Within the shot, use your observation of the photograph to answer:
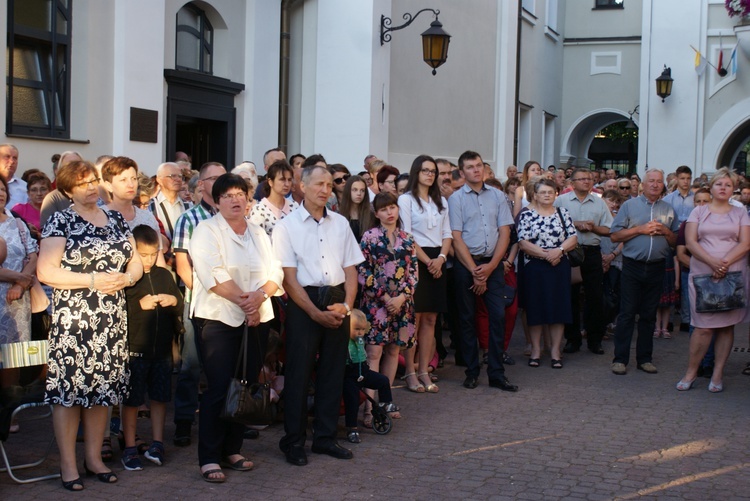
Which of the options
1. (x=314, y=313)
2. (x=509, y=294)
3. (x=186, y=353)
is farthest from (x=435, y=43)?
(x=314, y=313)

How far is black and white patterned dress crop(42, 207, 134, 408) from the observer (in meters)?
5.88

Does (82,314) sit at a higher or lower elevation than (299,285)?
lower

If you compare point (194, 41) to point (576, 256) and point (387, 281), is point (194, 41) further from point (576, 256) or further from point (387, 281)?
point (387, 281)

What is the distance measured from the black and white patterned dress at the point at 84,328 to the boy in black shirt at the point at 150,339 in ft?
1.04

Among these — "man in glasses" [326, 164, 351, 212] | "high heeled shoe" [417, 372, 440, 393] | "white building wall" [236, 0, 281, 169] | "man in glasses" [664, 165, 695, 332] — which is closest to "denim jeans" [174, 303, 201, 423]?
"high heeled shoe" [417, 372, 440, 393]

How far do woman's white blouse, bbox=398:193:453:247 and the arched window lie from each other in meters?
5.26

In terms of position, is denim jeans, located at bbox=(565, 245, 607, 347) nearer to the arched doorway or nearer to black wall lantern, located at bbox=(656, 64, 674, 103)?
black wall lantern, located at bbox=(656, 64, 674, 103)

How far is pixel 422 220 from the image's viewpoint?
8.89 metres

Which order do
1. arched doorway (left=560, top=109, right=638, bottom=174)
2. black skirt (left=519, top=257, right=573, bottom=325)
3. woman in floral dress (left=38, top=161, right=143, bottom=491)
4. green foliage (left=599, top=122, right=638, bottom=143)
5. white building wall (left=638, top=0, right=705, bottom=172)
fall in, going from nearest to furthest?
woman in floral dress (left=38, top=161, right=143, bottom=491)
black skirt (left=519, top=257, right=573, bottom=325)
white building wall (left=638, top=0, right=705, bottom=172)
arched doorway (left=560, top=109, right=638, bottom=174)
green foliage (left=599, top=122, right=638, bottom=143)

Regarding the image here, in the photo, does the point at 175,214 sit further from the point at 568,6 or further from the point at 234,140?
the point at 568,6

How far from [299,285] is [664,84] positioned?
1940 cm

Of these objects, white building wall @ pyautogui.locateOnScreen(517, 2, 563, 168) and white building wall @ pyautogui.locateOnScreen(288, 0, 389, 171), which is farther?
white building wall @ pyautogui.locateOnScreen(517, 2, 563, 168)

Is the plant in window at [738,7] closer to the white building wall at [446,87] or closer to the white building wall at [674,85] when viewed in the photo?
the white building wall at [674,85]

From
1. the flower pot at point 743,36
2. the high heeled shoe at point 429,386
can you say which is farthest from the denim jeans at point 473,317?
the flower pot at point 743,36
